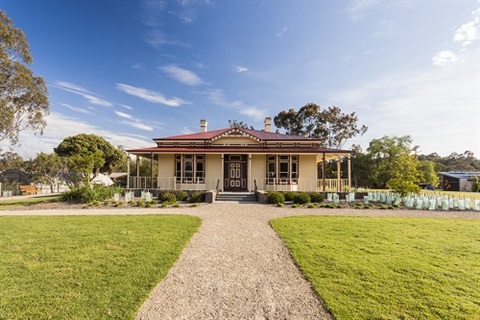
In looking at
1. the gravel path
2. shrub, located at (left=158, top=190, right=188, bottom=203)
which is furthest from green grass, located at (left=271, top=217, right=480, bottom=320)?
shrub, located at (left=158, top=190, right=188, bottom=203)

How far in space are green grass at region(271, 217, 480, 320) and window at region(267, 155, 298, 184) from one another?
1083 centimetres

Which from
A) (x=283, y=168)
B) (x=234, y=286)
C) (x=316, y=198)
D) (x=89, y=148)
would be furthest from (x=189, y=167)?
(x=89, y=148)

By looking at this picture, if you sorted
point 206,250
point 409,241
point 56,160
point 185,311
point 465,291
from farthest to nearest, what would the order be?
1. point 56,160
2. point 409,241
3. point 206,250
4. point 465,291
5. point 185,311

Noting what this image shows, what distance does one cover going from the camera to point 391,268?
445cm

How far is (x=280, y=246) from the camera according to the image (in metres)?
6.00

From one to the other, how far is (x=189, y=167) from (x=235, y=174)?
12.6ft

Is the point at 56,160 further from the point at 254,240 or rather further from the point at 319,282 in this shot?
the point at 319,282

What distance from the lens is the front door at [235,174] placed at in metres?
18.8

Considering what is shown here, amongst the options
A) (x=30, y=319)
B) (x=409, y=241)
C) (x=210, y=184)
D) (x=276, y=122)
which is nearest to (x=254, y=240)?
(x=409, y=241)

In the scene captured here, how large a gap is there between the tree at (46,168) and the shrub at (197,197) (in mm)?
24580

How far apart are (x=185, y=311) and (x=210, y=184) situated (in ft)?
51.6

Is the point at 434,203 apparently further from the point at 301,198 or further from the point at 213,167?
the point at 213,167

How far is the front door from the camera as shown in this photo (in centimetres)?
1881

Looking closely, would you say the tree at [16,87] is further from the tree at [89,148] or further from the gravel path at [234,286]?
the gravel path at [234,286]
